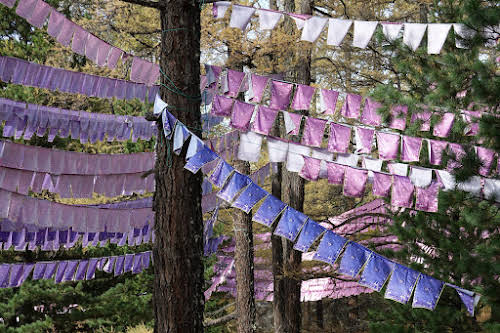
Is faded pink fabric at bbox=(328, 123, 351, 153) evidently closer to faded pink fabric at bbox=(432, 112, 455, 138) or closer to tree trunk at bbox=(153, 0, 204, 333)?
faded pink fabric at bbox=(432, 112, 455, 138)

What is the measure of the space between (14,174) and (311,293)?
9666mm

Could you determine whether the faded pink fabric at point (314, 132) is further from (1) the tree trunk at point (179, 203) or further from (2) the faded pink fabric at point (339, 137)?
(1) the tree trunk at point (179, 203)

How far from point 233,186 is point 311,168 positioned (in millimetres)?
1820

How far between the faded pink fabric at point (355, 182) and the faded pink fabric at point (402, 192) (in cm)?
40

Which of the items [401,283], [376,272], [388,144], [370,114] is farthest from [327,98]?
[401,283]

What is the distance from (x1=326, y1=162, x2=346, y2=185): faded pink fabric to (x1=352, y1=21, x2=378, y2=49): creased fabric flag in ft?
5.40

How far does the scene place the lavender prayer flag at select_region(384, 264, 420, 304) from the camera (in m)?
5.72

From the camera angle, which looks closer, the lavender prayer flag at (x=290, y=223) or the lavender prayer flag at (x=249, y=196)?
the lavender prayer flag at (x=249, y=196)

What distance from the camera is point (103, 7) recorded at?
11148mm

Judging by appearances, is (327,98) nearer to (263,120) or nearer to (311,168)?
(263,120)

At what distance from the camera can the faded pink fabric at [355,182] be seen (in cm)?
697

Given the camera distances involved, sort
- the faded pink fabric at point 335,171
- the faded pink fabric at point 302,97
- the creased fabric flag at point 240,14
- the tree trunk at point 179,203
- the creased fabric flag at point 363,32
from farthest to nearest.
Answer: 1. the faded pink fabric at point 302,97
2. the faded pink fabric at point 335,171
3. the creased fabric flag at point 240,14
4. the creased fabric flag at point 363,32
5. the tree trunk at point 179,203

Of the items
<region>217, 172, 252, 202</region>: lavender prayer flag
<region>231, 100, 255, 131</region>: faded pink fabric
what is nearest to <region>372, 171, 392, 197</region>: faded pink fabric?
<region>231, 100, 255, 131</region>: faded pink fabric

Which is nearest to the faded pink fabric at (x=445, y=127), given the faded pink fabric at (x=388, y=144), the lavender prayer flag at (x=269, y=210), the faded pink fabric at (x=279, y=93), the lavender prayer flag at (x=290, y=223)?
the faded pink fabric at (x=388, y=144)
